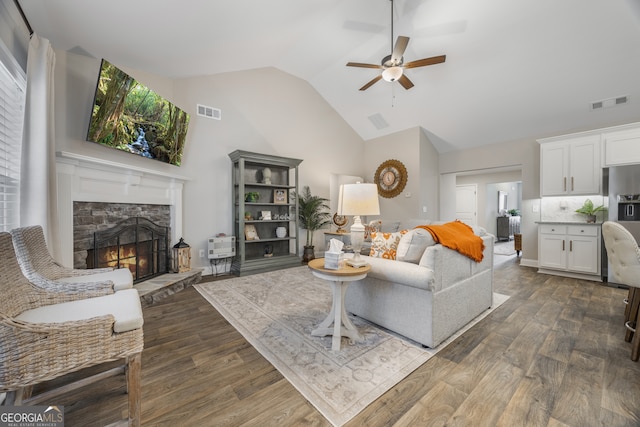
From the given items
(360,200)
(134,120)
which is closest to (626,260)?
(360,200)

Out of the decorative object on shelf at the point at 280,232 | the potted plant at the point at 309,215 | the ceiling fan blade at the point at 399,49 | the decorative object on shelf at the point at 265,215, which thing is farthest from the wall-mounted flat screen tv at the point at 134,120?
the ceiling fan blade at the point at 399,49

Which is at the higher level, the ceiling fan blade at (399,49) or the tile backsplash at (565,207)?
the ceiling fan blade at (399,49)

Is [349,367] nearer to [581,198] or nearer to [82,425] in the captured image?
[82,425]

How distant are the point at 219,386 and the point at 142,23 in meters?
3.17

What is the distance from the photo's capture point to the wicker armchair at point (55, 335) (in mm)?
1011

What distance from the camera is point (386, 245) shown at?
2.46m

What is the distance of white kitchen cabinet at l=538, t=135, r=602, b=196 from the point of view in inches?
161

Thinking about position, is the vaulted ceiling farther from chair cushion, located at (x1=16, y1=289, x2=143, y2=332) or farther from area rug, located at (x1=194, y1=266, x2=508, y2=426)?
area rug, located at (x1=194, y1=266, x2=508, y2=426)

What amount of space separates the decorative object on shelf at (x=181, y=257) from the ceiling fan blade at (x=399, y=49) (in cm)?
384

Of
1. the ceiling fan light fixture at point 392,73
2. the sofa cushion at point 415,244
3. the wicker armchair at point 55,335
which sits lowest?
the wicker armchair at point 55,335

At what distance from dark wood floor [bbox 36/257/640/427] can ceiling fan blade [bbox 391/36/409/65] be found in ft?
10.2

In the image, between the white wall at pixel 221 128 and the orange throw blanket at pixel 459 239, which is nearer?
the orange throw blanket at pixel 459 239

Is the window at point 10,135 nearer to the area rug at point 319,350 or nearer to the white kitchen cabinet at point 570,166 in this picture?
the area rug at point 319,350

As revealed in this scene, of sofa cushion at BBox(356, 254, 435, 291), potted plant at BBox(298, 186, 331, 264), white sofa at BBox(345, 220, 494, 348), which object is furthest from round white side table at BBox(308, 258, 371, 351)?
potted plant at BBox(298, 186, 331, 264)
